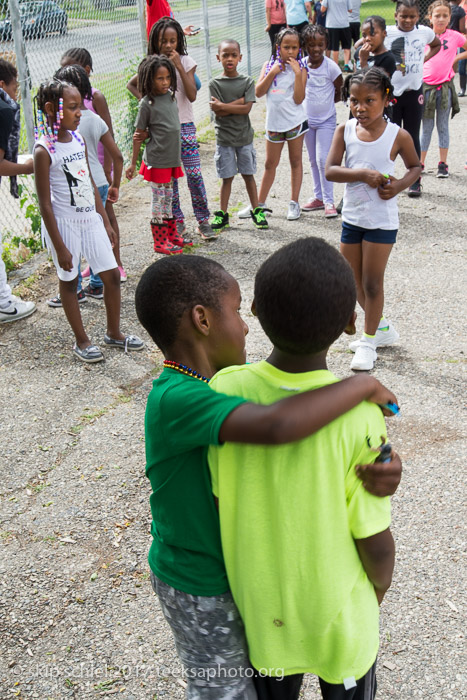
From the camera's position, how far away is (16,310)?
18.2ft

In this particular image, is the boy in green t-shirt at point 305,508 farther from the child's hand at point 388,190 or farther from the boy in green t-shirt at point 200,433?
the child's hand at point 388,190

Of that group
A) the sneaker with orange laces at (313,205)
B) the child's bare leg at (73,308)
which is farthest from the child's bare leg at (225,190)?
the child's bare leg at (73,308)

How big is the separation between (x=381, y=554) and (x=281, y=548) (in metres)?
0.23

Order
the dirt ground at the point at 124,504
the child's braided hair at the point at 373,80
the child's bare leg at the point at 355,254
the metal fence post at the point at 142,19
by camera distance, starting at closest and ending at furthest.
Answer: the dirt ground at the point at 124,504, the child's braided hair at the point at 373,80, the child's bare leg at the point at 355,254, the metal fence post at the point at 142,19

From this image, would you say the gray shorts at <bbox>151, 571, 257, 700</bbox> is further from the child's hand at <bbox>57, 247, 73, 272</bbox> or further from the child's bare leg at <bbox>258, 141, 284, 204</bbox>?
the child's bare leg at <bbox>258, 141, 284, 204</bbox>

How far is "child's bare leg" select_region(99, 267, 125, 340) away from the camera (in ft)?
15.7

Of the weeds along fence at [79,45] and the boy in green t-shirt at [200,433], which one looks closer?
the boy in green t-shirt at [200,433]

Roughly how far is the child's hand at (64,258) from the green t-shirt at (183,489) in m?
3.02

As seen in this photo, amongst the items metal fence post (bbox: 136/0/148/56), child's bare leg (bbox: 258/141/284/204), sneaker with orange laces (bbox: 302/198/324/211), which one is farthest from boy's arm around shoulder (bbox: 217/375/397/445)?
metal fence post (bbox: 136/0/148/56)

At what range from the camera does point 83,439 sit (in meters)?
4.02

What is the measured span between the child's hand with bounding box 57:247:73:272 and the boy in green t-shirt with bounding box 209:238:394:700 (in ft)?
10.3

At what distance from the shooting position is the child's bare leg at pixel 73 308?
4.70 m

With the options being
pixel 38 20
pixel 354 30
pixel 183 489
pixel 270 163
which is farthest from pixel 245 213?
pixel 354 30

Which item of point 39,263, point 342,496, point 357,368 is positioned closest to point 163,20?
point 39,263
